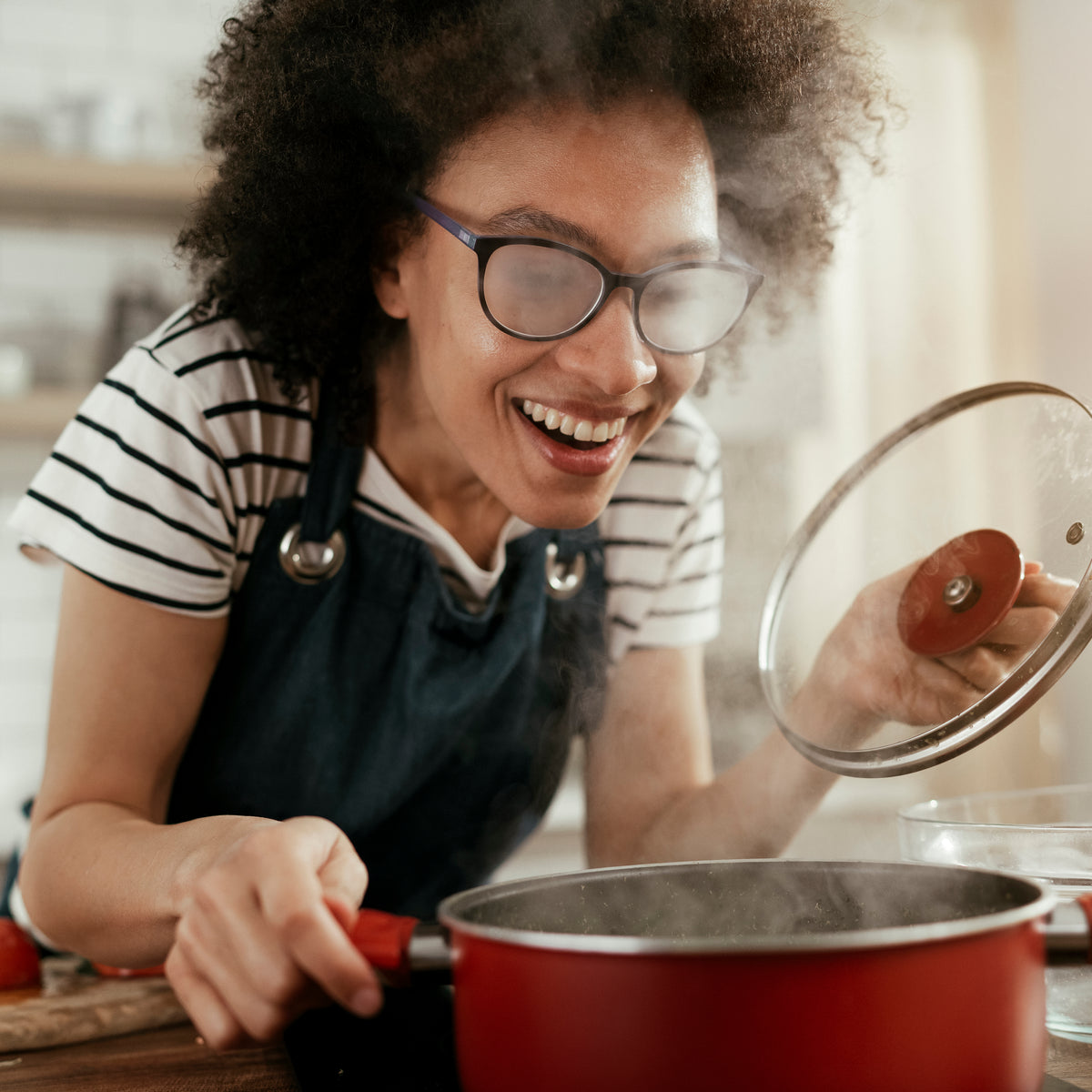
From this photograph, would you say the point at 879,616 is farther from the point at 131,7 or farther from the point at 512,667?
the point at 131,7

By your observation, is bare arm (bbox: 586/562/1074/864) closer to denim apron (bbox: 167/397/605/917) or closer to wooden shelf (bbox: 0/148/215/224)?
denim apron (bbox: 167/397/605/917)

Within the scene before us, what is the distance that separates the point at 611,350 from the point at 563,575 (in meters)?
0.34

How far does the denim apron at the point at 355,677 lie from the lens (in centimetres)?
96

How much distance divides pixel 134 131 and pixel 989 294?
198 cm

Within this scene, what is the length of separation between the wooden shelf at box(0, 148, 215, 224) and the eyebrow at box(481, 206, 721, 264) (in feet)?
4.94

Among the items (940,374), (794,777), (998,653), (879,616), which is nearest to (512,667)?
(794,777)

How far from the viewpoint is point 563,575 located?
1.09 m

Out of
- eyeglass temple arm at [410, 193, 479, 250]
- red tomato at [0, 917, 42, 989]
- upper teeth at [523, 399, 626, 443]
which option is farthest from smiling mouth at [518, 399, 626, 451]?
red tomato at [0, 917, 42, 989]

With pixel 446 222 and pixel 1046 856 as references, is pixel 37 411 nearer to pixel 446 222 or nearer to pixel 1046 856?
pixel 446 222

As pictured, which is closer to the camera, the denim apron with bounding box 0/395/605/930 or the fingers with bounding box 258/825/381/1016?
the fingers with bounding box 258/825/381/1016

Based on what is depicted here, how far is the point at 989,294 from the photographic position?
104 inches

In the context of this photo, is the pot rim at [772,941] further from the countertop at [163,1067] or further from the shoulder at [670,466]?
the shoulder at [670,466]

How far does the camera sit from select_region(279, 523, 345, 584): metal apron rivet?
3.10 feet

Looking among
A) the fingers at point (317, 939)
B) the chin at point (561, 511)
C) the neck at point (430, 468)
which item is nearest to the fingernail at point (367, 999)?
the fingers at point (317, 939)
